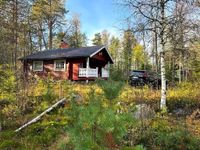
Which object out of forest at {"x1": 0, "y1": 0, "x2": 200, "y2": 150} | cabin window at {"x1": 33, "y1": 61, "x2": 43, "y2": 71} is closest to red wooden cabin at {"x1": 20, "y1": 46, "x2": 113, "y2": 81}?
cabin window at {"x1": 33, "y1": 61, "x2": 43, "y2": 71}

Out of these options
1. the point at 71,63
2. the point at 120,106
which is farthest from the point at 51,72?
the point at 120,106

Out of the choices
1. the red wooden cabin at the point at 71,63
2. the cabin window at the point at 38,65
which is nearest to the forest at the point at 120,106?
the red wooden cabin at the point at 71,63

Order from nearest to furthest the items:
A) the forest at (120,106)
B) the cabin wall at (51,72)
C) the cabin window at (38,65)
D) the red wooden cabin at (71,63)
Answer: the forest at (120,106) → the red wooden cabin at (71,63) → the cabin wall at (51,72) → the cabin window at (38,65)

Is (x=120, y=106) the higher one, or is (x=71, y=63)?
(x=71, y=63)

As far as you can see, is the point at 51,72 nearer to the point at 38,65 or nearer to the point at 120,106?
the point at 38,65

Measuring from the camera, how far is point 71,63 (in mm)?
26766

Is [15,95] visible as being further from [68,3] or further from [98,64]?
[68,3]

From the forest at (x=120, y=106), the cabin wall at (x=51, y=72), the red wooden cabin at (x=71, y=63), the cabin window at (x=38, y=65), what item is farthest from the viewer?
the cabin window at (x=38, y=65)

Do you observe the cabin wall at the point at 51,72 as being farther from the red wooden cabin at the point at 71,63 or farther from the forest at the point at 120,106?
the forest at the point at 120,106

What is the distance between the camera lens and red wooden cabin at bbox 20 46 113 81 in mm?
25703

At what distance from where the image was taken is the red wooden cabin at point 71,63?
84.3 ft

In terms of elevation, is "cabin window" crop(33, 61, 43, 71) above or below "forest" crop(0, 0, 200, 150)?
above

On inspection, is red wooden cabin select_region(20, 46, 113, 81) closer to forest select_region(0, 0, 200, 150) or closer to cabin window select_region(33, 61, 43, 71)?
cabin window select_region(33, 61, 43, 71)

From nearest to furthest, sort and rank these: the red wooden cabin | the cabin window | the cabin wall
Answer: the red wooden cabin < the cabin wall < the cabin window
